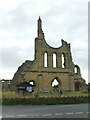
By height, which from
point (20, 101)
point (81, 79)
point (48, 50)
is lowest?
point (20, 101)

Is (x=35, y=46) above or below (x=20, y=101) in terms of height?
above

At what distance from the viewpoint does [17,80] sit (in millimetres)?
59156

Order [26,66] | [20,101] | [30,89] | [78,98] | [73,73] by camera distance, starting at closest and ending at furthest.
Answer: [20,101] → [78,98] → [30,89] → [26,66] → [73,73]

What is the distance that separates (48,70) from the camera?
61.0m

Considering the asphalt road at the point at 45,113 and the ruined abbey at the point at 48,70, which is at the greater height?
the ruined abbey at the point at 48,70

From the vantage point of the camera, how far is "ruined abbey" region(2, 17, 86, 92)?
195 ft

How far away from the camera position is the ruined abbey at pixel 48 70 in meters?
59.3

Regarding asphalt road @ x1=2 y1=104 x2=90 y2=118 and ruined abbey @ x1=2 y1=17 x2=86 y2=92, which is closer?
asphalt road @ x1=2 y1=104 x2=90 y2=118

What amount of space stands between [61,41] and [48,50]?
3.53 m

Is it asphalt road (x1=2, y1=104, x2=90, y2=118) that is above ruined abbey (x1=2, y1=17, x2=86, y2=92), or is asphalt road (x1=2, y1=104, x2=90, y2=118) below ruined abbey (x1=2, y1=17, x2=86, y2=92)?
below

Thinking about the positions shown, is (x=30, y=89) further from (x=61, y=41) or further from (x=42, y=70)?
(x=61, y=41)

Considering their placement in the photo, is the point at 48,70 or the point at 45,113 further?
the point at 48,70

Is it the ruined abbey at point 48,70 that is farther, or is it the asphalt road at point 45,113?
the ruined abbey at point 48,70

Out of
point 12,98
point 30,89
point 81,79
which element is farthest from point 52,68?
point 12,98
